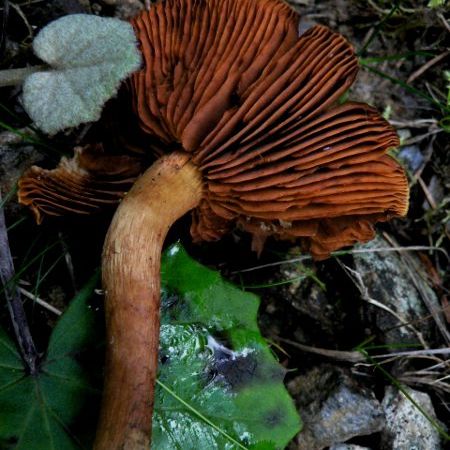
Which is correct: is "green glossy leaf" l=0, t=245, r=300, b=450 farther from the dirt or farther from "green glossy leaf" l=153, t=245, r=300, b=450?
the dirt

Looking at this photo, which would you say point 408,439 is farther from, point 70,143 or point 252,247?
point 70,143

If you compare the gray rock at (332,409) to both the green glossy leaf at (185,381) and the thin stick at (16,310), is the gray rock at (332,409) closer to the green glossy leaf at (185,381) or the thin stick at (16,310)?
the green glossy leaf at (185,381)

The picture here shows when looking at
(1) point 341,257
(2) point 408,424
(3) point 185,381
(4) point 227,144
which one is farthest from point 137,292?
(2) point 408,424

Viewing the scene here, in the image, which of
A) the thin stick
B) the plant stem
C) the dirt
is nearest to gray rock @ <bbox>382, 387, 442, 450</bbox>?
the dirt

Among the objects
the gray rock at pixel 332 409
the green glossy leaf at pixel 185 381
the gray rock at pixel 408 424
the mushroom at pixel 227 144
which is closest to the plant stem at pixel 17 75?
the mushroom at pixel 227 144

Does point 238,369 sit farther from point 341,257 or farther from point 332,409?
point 341,257

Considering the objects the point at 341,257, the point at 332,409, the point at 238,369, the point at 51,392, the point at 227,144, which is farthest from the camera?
the point at 341,257
